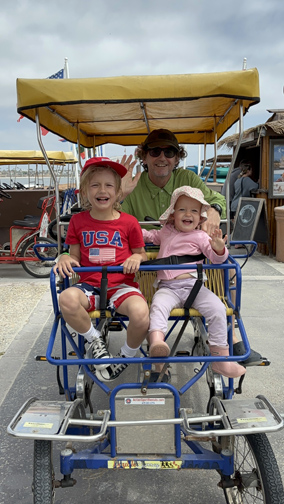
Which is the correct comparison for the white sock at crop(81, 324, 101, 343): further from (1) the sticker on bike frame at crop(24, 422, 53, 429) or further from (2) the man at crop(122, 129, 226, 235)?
(2) the man at crop(122, 129, 226, 235)

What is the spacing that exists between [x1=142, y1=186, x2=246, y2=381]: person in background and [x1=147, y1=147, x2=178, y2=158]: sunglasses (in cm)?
85

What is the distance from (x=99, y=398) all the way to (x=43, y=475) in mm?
1552

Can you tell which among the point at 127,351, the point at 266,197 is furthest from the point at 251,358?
the point at 266,197

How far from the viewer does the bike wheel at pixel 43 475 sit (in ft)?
6.36

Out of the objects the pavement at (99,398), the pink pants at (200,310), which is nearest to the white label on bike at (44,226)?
the pavement at (99,398)

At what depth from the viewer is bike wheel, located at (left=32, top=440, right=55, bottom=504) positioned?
1.94 metres

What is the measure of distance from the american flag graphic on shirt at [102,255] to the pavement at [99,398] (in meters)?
1.28

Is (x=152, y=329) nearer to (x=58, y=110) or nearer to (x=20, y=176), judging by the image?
(x=58, y=110)

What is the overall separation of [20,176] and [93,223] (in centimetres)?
1276

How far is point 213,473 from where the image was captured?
2.63 m

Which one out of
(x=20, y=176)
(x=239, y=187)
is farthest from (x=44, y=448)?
(x=20, y=176)

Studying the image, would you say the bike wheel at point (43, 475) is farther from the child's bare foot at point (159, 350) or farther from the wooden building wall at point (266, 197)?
the wooden building wall at point (266, 197)

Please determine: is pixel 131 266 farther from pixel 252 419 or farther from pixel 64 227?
pixel 64 227

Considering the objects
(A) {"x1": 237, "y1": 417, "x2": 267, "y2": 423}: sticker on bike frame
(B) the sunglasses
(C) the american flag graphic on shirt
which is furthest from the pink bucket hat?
(A) {"x1": 237, "y1": 417, "x2": 267, "y2": 423}: sticker on bike frame
